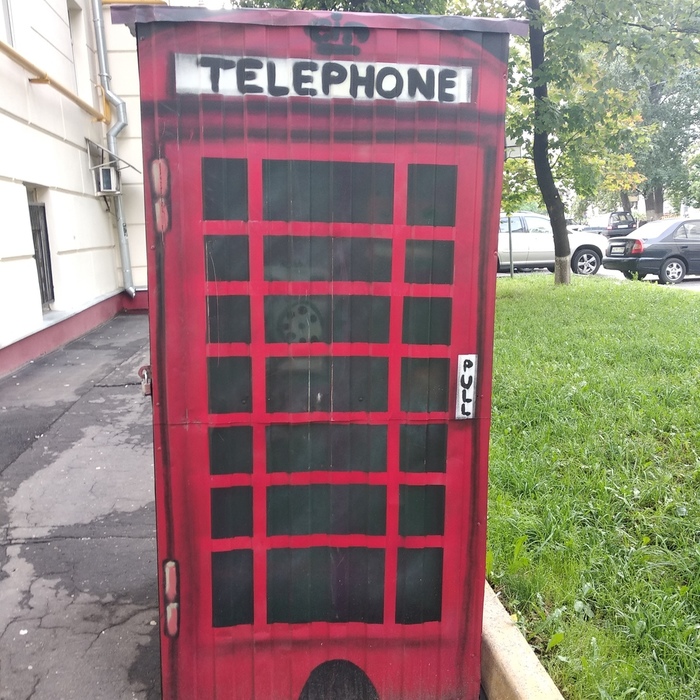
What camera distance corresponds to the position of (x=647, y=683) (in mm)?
2254

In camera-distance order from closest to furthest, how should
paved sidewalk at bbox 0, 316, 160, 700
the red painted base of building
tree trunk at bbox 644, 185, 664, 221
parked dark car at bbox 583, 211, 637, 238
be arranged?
1. paved sidewalk at bbox 0, 316, 160, 700
2. the red painted base of building
3. parked dark car at bbox 583, 211, 637, 238
4. tree trunk at bbox 644, 185, 664, 221

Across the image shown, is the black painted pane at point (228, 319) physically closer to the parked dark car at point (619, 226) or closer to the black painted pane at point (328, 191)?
the black painted pane at point (328, 191)

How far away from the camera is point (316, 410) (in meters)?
2.06

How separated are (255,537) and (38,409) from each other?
4236mm

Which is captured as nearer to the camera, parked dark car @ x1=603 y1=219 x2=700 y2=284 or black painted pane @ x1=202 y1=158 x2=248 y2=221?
black painted pane @ x1=202 y1=158 x2=248 y2=221

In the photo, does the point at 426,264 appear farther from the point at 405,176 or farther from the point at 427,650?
the point at 427,650

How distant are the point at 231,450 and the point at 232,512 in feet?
0.70

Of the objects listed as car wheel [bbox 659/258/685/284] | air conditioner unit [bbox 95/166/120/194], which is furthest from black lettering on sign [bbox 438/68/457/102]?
car wheel [bbox 659/258/685/284]

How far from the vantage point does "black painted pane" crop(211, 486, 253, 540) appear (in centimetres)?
209

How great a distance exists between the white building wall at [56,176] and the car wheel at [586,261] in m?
10.5

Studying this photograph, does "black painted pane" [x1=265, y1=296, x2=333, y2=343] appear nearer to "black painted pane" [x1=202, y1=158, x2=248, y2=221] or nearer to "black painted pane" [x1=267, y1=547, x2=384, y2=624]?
"black painted pane" [x1=202, y1=158, x2=248, y2=221]

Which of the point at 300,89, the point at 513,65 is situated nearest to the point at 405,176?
the point at 300,89

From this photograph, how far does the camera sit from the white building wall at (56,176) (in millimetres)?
6832

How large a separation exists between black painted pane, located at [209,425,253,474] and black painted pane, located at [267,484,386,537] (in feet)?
0.45
